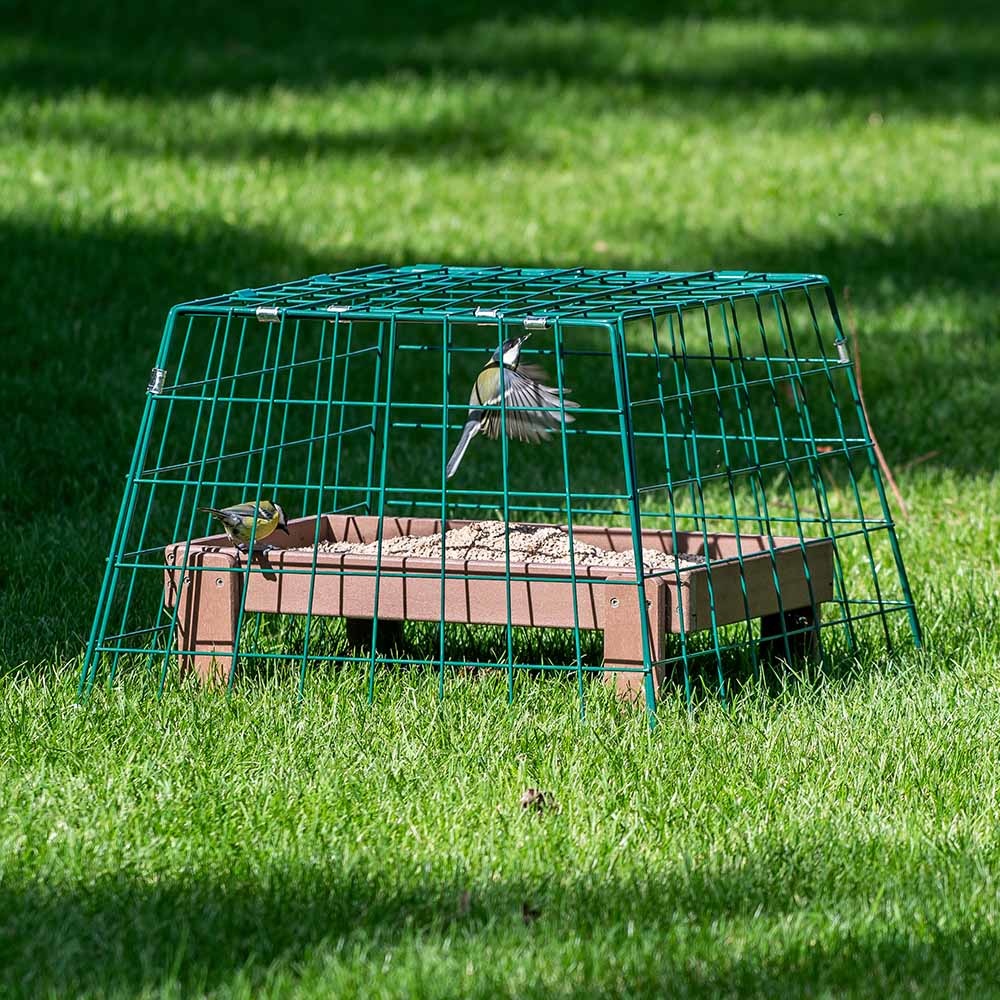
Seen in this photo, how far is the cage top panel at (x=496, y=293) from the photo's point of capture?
4.31m

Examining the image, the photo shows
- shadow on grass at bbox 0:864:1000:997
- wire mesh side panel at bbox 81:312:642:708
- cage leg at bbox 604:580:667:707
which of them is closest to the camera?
shadow on grass at bbox 0:864:1000:997

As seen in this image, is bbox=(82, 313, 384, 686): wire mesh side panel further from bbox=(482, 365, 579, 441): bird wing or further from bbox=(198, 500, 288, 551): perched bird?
bbox=(482, 365, 579, 441): bird wing

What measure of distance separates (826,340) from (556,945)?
6060mm

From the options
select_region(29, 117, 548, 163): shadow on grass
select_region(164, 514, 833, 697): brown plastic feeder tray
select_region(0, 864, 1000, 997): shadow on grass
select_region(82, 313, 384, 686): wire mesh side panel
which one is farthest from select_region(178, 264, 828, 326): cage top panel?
select_region(29, 117, 548, 163): shadow on grass

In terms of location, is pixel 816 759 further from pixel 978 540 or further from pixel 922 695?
pixel 978 540

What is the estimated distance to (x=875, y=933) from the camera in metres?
3.15

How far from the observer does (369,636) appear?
5047mm

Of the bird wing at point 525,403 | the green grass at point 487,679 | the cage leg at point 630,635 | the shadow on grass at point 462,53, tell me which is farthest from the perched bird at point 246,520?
the shadow on grass at point 462,53

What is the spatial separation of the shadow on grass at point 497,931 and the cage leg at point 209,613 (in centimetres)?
132

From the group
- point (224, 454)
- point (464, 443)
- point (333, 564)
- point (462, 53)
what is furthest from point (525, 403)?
point (462, 53)

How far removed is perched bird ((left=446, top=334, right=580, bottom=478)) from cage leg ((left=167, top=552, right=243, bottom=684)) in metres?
0.69

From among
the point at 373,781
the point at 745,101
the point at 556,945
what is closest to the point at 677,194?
the point at 745,101

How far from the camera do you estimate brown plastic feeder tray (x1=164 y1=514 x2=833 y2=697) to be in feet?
14.2

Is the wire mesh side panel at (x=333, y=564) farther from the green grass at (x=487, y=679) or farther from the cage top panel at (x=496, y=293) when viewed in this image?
the green grass at (x=487, y=679)
